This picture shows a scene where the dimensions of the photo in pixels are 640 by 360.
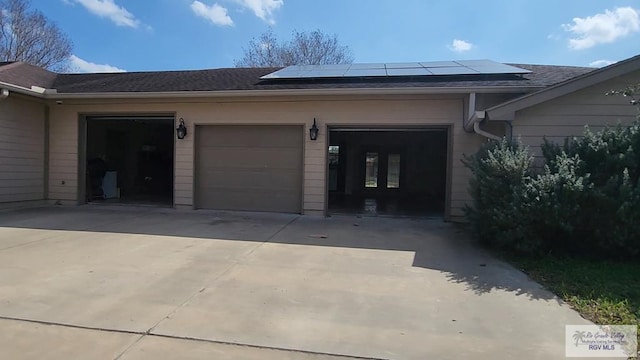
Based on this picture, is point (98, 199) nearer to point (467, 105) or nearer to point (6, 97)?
point (6, 97)

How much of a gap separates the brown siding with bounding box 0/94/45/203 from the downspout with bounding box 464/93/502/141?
10140 mm

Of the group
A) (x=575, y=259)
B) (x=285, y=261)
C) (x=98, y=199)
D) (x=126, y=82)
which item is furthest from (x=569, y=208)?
(x=98, y=199)

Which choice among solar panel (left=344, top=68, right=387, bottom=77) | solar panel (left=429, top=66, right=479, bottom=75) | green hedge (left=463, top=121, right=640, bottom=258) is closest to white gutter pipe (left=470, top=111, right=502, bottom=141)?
green hedge (left=463, top=121, right=640, bottom=258)

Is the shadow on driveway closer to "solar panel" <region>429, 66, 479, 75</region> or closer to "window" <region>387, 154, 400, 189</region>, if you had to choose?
"solar panel" <region>429, 66, 479, 75</region>

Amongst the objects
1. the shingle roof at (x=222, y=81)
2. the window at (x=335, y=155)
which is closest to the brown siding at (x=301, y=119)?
the shingle roof at (x=222, y=81)

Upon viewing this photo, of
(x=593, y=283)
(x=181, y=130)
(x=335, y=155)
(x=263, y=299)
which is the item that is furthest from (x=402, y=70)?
(x=335, y=155)

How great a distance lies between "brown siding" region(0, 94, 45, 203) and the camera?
9.46 meters

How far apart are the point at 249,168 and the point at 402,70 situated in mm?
4555

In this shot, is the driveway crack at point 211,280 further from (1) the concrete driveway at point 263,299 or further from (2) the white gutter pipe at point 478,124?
(2) the white gutter pipe at point 478,124

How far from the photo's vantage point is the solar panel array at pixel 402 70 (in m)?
9.76

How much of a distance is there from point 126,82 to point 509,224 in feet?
32.9

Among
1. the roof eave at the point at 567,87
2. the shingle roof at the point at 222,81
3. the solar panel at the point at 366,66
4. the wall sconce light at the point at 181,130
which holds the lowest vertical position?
the wall sconce light at the point at 181,130

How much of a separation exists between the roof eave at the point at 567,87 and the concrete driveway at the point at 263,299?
2396 millimetres

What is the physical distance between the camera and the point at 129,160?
16.1m
